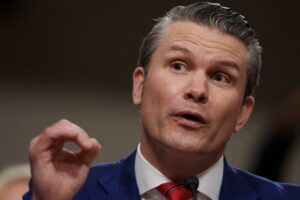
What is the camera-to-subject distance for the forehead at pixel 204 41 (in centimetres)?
167

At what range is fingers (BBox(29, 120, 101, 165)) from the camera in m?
1.31

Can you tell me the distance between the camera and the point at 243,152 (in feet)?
11.5

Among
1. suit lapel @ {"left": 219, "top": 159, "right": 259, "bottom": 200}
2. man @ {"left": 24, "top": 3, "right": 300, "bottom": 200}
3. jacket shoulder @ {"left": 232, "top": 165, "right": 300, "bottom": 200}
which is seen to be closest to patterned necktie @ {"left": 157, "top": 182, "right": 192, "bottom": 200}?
man @ {"left": 24, "top": 3, "right": 300, "bottom": 200}

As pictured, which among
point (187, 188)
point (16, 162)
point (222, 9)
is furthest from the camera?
point (16, 162)

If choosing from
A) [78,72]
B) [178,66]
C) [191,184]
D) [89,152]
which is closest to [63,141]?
[89,152]

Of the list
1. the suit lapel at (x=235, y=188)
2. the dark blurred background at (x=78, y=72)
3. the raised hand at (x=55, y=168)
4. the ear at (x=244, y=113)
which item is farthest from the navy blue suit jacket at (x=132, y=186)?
the dark blurred background at (x=78, y=72)

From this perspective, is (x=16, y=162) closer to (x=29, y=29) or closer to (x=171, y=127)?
(x=29, y=29)

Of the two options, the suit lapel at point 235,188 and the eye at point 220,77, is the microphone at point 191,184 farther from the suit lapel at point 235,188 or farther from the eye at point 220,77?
the eye at point 220,77

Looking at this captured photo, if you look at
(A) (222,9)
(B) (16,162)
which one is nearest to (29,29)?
(B) (16,162)

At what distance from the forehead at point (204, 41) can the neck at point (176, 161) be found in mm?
258

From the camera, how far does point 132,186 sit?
1646 mm

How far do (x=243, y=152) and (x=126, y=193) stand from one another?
196 cm

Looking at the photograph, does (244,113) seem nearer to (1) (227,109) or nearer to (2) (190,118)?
(1) (227,109)

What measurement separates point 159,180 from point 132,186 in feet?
0.23
